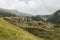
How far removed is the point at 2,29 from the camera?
41.5 metres

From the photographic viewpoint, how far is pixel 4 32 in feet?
129

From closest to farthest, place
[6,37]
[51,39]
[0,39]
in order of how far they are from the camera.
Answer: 1. [0,39]
2. [6,37]
3. [51,39]

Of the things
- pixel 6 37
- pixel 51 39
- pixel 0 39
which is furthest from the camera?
pixel 51 39

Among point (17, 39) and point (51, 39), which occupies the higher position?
point (17, 39)

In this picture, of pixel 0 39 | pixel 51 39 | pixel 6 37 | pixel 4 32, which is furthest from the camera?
pixel 51 39

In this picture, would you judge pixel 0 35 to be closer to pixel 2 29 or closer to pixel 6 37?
pixel 6 37

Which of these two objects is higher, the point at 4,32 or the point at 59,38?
the point at 4,32

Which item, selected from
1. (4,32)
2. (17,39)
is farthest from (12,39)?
(4,32)

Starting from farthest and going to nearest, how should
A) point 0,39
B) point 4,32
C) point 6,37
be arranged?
1. point 4,32
2. point 6,37
3. point 0,39

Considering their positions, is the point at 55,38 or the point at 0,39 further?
the point at 55,38

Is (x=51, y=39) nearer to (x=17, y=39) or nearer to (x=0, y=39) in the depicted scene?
(x=17, y=39)

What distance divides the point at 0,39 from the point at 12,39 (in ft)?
8.66

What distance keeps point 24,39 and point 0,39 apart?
20.8 feet

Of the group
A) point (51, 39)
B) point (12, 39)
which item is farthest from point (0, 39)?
point (51, 39)
